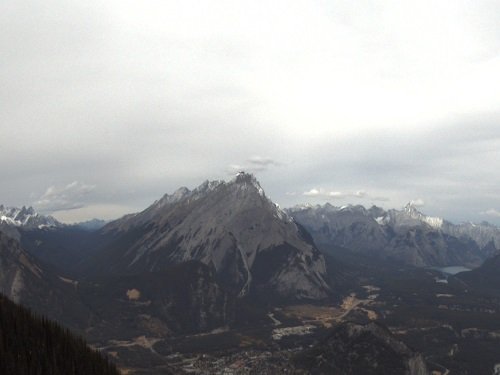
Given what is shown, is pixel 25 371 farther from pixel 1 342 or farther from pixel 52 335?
pixel 52 335

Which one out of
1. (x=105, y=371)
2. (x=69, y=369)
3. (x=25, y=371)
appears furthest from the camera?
(x=105, y=371)

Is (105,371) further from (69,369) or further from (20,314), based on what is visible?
(20,314)

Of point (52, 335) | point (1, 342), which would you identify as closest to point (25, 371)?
point (1, 342)

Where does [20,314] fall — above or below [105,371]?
above

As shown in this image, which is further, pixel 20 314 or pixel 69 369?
pixel 20 314

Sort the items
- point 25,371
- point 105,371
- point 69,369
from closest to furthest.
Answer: point 25,371 < point 69,369 < point 105,371

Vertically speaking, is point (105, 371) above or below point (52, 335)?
below
